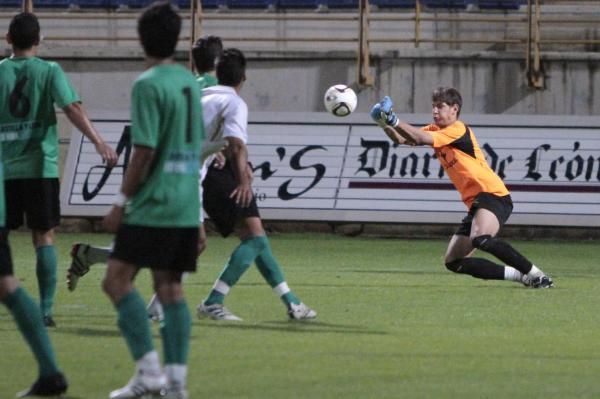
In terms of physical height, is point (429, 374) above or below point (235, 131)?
below

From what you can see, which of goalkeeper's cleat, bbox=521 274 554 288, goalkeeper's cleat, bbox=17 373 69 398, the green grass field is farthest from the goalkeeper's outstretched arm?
goalkeeper's cleat, bbox=17 373 69 398

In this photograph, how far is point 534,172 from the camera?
19953mm

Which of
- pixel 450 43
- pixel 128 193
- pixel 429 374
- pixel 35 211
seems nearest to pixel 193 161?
pixel 128 193

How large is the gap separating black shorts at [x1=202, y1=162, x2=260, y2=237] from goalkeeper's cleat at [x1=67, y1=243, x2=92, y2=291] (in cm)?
84

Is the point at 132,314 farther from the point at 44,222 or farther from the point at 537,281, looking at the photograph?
the point at 537,281

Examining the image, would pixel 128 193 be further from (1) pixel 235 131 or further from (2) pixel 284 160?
(2) pixel 284 160

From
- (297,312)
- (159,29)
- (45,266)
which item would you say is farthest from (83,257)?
(159,29)

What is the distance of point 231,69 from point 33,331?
10.7 feet

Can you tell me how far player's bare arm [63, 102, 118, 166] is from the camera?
8703 mm

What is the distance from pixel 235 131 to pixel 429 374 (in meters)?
2.46

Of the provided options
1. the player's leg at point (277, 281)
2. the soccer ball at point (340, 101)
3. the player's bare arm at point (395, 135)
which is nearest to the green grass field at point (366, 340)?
A: the player's leg at point (277, 281)

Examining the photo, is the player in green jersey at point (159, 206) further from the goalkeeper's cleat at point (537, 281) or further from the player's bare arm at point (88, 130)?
the goalkeeper's cleat at point (537, 281)

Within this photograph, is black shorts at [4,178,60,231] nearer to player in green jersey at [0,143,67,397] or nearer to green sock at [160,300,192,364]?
player in green jersey at [0,143,67,397]

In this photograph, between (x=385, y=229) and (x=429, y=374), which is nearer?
(x=429, y=374)
